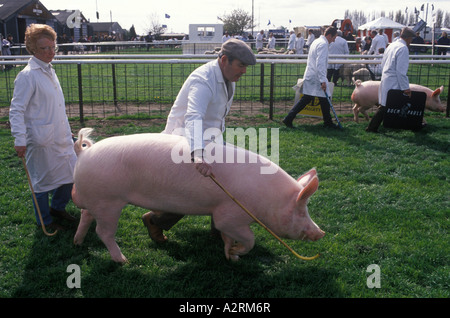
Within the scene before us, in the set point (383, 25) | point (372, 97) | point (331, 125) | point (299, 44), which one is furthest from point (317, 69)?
point (383, 25)

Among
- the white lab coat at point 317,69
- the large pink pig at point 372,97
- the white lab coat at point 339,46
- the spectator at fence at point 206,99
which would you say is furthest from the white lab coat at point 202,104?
the white lab coat at point 339,46

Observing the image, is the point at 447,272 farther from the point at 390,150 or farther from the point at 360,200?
the point at 390,150

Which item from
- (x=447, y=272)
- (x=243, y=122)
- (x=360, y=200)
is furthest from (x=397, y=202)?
(x=243, y=122)

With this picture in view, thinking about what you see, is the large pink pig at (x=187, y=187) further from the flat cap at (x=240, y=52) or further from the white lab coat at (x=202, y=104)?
the flat cap at (x=240, y=52)

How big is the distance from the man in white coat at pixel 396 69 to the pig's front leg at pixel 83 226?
597 cm

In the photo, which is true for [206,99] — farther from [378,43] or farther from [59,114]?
[378,43]

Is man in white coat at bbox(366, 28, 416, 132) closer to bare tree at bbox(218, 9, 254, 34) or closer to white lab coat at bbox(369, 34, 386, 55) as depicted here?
white lab coat at bbox(369, 34, 386, 55)

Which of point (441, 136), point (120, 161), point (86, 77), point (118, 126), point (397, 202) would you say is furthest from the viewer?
point (86, 77)

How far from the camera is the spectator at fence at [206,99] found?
10.4 ft

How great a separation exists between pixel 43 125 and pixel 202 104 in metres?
1.72

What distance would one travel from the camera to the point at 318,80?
8.48 m

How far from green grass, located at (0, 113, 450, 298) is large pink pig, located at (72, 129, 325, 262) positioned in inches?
14.9
